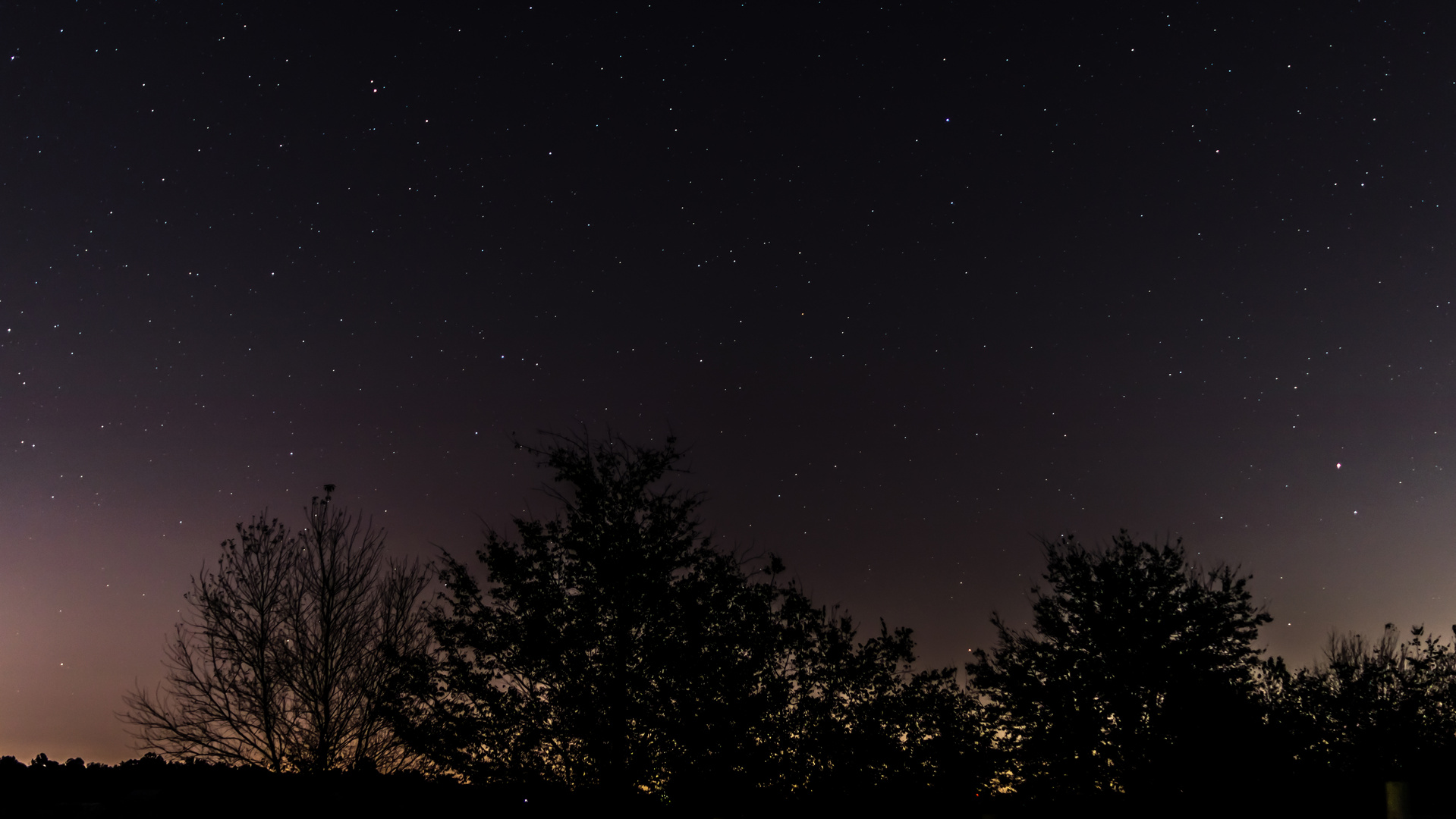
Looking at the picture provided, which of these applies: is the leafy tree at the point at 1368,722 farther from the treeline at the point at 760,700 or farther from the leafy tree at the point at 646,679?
the leafy tree at the point at 646,679

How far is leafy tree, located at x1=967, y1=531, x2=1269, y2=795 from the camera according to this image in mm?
16094

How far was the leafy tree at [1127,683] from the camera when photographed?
634 inches

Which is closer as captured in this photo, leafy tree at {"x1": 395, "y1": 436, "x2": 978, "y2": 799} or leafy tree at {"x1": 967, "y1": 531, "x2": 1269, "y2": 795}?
leafy tree at {"x1": 395, "y1": 436, "x2": 978, "y2": 799}

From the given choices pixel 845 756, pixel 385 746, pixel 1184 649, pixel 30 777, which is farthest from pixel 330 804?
pixel 1184 649

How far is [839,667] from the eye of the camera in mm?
12203

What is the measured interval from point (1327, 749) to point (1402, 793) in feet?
40.9

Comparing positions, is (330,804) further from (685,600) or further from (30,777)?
(685,600)

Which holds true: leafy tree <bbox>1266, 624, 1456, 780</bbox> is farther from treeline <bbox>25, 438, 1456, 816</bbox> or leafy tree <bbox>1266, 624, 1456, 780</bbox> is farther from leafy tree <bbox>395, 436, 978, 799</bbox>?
leafy tree <bbox>395, 436, 978, 799</bbox>

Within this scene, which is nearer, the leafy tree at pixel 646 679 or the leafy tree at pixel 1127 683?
the leafy tree at pixel 646 679

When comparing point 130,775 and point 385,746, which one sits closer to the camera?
point 130,775

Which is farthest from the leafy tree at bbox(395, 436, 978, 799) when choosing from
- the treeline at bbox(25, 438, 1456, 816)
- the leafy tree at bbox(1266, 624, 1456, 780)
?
the leafy tree at bbox(1266, 624, 1456, 780)

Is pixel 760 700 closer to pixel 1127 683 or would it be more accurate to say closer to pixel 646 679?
pixel 646 679

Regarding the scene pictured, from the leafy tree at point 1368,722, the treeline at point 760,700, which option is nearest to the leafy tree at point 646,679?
the treeline at point 760,700

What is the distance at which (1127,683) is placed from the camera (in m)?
17.0
